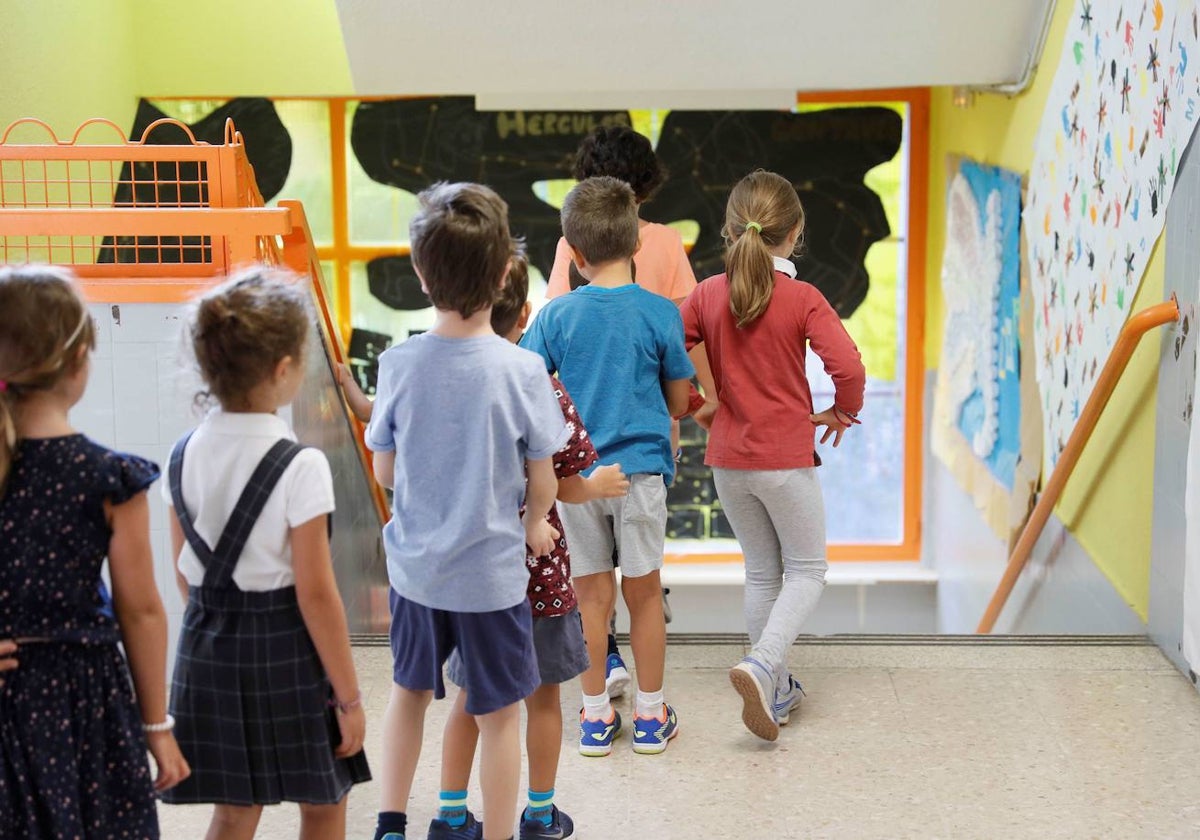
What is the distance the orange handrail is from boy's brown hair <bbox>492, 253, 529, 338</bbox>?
62.6 inches

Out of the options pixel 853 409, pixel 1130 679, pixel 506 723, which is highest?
pixel 853 409

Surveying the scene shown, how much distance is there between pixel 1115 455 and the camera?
3.55 m

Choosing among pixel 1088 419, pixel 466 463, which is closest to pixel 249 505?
pixel 466 463

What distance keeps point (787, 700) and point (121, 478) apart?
1606mm

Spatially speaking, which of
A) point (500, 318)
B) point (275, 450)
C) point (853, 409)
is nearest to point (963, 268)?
point (853, 409)

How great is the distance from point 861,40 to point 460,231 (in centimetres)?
304

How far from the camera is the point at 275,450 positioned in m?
1.72

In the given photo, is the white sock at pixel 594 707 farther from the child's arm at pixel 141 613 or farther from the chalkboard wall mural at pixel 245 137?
the chalkboard wall mural at pixel 245 137

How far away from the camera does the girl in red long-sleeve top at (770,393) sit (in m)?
2.64

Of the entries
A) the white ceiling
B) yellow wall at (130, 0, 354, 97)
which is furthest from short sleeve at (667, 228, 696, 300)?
yellow wall at (130, 0, 354, 97)

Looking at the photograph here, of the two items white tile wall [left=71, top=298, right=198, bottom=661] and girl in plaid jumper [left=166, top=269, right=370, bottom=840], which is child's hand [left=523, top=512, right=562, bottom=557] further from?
white tile wall [left=71, top=298, right=198, bottom=661]

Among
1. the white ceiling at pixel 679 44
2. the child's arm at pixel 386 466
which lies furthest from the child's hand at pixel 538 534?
the white ceiling at pixel 679 44

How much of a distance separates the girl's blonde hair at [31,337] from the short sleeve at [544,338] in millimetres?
1041

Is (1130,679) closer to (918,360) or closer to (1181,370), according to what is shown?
(1181,370)
